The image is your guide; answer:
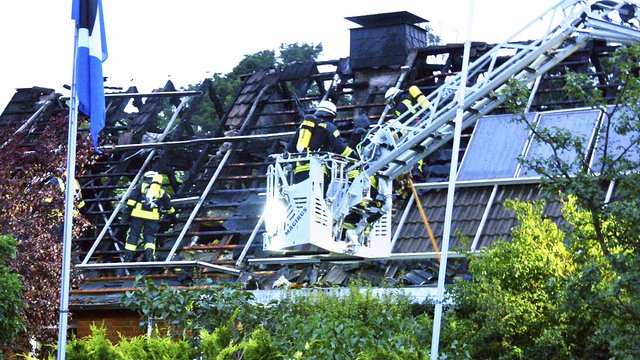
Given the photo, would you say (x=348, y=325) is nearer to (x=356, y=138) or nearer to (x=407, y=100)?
(x=356, y=138)

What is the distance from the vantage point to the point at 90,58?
1655 centimetres

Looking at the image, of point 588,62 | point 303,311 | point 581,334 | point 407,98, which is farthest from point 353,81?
point 581,334

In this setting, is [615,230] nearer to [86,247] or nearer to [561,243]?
[561,243]

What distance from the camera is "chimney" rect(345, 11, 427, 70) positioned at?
1128 inches

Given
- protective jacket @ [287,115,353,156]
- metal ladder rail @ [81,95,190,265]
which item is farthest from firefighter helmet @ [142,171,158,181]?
protective jacket @ [287,115,353,156]

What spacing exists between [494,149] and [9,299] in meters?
9.89

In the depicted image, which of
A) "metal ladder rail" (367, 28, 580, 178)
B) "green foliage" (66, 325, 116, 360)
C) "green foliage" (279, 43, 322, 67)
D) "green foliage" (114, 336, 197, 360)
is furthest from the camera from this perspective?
"green foliage" (279, 43, 322, 67)

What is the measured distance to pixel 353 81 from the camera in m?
29.2

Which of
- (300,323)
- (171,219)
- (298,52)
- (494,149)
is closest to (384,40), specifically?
(494,149)

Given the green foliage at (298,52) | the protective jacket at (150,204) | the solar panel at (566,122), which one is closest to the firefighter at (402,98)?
the solar panel at (566,122)

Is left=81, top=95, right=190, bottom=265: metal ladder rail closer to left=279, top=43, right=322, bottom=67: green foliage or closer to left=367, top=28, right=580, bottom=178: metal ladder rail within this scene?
left=367, top=28, right=580, bottom=178: metal ladder rail

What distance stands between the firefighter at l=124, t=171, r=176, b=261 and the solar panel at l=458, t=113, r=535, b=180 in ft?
20.3

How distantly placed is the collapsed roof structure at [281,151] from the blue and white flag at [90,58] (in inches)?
230

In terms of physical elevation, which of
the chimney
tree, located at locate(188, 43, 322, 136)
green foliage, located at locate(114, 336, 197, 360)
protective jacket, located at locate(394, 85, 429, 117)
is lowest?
green foliage, located at locate(114, 336, 197, 360)
